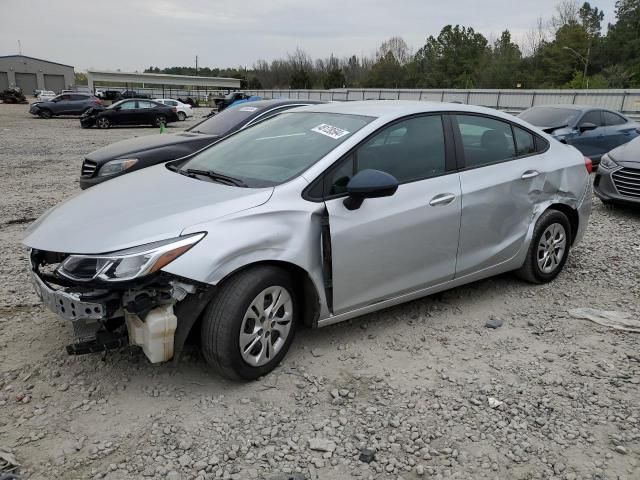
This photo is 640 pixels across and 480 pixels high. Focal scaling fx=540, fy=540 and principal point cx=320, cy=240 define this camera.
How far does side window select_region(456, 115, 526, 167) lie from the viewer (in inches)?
165

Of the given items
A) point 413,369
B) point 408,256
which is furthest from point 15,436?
point 408,256

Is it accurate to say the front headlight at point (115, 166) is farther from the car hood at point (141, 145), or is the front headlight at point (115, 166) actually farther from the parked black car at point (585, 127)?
the parked black car at point (585, 127)

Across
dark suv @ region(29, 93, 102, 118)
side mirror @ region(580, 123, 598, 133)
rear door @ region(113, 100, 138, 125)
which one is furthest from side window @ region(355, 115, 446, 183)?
dark suv @ region(29, 93, 102, 118)

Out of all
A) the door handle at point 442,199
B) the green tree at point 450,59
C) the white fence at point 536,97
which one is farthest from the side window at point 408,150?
the green tree at point 450,59

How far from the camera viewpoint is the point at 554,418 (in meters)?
3.02

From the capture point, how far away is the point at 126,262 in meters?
2.82

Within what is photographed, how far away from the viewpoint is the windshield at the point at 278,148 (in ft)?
11.7

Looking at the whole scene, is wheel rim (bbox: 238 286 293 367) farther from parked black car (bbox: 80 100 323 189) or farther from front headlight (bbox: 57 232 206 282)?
parked black car (bbox: 80 100 323 189)

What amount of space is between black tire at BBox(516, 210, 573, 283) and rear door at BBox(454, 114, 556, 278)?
17 centimetres

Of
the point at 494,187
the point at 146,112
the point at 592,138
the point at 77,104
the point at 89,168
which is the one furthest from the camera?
the point at 77,104

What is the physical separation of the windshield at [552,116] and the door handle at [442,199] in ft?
28.9

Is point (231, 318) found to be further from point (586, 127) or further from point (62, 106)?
point (62, 106)

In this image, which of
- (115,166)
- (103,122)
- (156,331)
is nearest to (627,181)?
(115,166)

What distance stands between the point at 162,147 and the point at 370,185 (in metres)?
4.80
